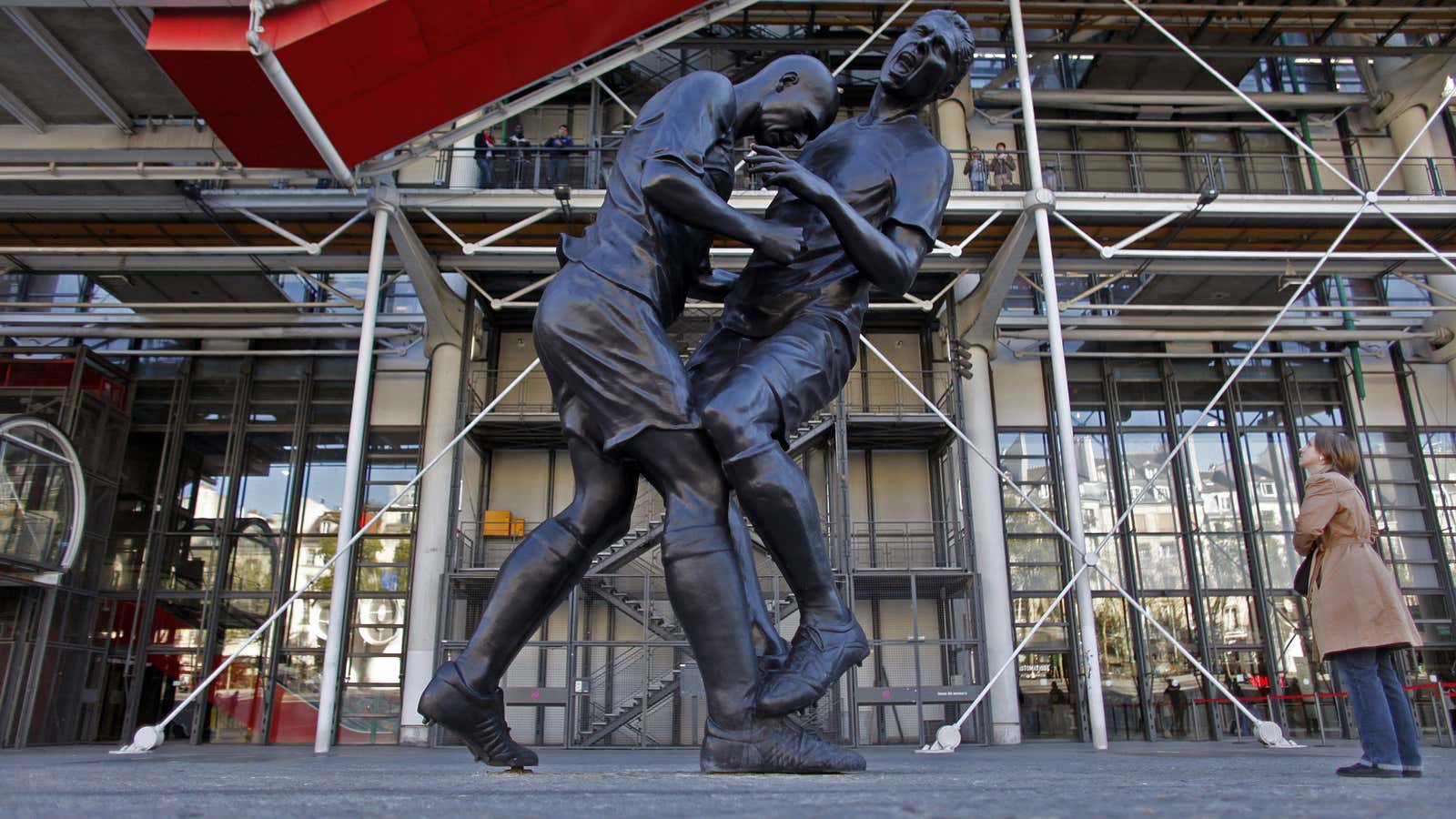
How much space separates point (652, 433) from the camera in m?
2.32

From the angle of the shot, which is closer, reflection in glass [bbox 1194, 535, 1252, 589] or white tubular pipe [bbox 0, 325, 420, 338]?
white tubular pipe [bbox 0, 325, 420, 338]

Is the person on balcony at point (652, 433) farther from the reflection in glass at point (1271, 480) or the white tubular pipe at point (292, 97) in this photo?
the reflection in glass at point (1271, 480)

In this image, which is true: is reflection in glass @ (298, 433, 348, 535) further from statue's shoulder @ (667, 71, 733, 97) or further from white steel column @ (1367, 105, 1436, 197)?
white steel column @ (1367, 105, 1436, 197)

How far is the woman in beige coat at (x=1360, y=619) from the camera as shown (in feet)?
10.2

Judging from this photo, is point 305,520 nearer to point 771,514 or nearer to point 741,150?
point 741,150

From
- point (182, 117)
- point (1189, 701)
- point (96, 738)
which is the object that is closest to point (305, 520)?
point (96, 738)

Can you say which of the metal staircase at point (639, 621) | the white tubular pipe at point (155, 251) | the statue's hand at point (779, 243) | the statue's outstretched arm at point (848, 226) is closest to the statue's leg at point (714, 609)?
the statue's hand at point (779, 243)

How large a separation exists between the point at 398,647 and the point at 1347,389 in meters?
16.5

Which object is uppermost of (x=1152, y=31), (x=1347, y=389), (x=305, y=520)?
(x=1152, y=31)

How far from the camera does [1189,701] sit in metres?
14.7

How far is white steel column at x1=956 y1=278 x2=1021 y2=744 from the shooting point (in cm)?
1370

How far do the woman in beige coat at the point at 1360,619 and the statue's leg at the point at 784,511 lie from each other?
180 cm

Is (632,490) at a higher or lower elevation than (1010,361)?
lower

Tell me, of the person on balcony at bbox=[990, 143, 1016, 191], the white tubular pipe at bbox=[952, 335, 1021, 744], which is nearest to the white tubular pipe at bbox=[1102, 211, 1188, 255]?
the person on balcony at bbox=[990, 143, 1016, 191]
